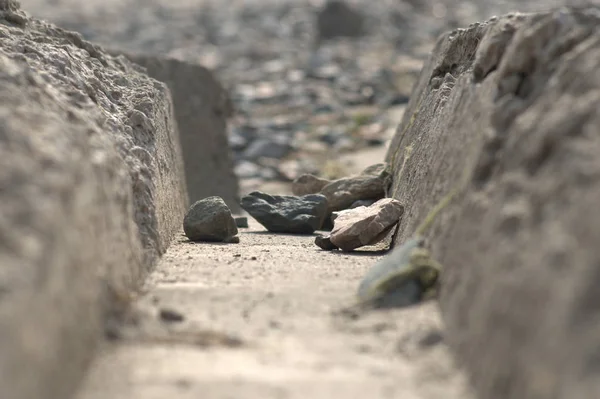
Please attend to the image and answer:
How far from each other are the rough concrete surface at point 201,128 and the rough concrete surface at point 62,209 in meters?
3.78

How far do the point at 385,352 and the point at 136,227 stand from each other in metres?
1.54

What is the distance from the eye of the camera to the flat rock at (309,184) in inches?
276

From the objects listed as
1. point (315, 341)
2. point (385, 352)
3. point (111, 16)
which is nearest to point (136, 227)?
point (315, 341)

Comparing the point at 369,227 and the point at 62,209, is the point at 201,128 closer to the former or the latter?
the point at 369,227

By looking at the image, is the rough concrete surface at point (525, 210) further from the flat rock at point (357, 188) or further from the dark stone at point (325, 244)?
the flat rock at point (357, 188)

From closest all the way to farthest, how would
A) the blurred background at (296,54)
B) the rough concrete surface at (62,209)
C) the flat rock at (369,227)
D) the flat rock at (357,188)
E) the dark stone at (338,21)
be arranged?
1. the rough concrete surface at (62,209)
2. the flat rock at (369,227)
3. the flat rock at (357,188)
4. the blurred background at (296,54)
5. the dark stone at (338,21)

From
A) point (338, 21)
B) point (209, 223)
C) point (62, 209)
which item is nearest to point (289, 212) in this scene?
point (209, 223)

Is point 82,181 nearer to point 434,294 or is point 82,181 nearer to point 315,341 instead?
point 315,341

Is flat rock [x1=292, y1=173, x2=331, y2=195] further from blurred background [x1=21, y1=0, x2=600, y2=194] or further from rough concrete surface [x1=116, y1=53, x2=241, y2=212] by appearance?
blurred background [x1=21, y1=0, x2=600, y2=194]

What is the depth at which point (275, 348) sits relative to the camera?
2.71 m

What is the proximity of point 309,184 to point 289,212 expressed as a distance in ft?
3.92

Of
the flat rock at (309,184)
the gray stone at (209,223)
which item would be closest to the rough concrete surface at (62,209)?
the gray stone at (209,223)

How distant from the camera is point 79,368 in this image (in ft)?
7.89

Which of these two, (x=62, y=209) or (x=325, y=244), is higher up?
(x=62, y=209)
